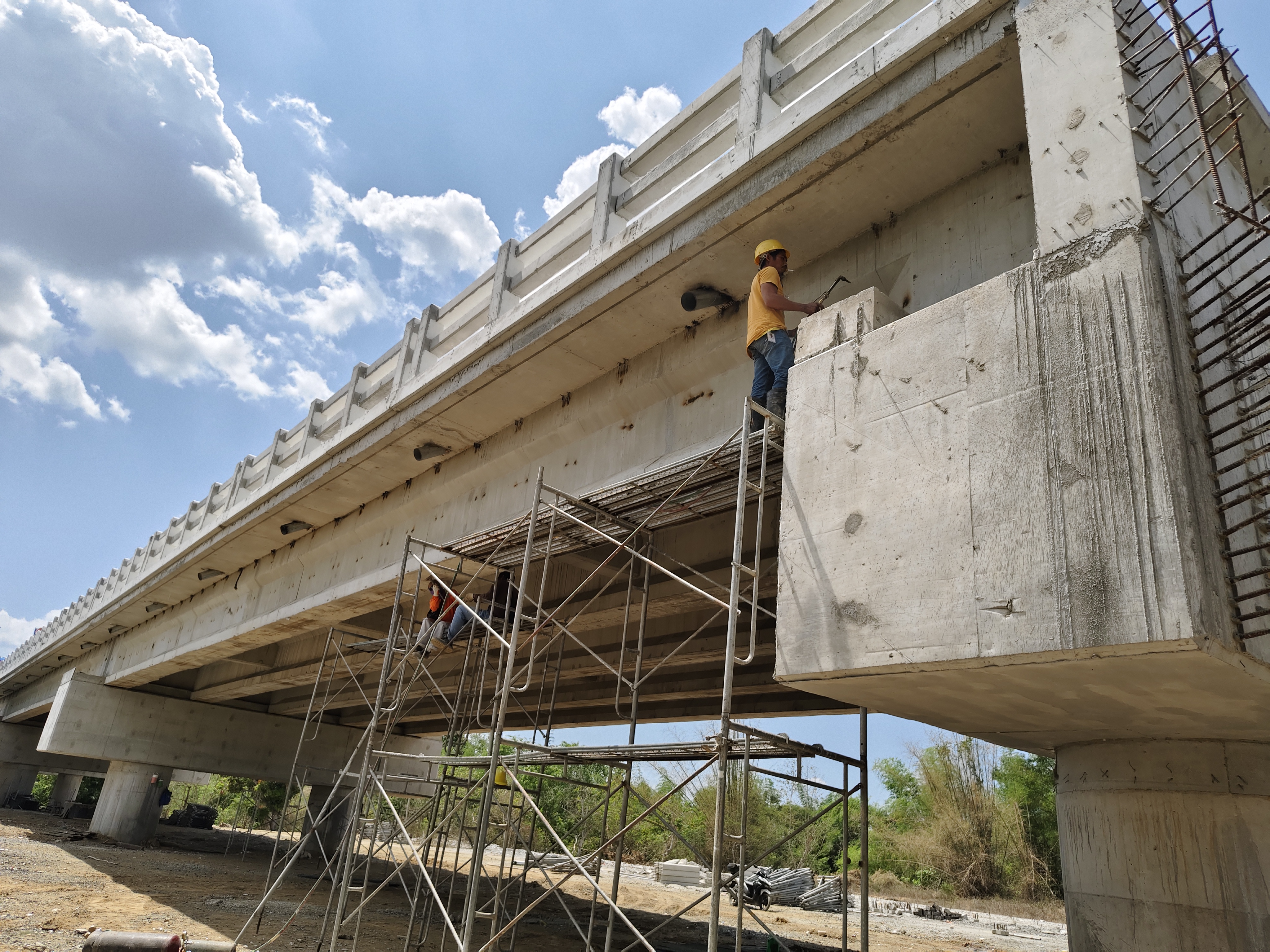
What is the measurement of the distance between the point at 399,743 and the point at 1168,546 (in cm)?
2885

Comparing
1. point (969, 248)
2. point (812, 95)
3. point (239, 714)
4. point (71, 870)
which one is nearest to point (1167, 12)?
point (969, 248)

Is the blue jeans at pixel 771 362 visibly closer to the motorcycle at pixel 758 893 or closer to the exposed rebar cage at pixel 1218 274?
the exposed rebar cage at pixel 1218 274

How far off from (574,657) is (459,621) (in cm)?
436

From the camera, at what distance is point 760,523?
19.3 feet

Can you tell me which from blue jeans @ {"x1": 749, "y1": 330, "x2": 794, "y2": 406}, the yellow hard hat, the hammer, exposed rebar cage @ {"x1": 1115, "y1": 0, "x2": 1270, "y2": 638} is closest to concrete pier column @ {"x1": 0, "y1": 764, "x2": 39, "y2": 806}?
blue jeans @ {"x1": 749, "y1": 330, "x2": 794, "y2": 406}

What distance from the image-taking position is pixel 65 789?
43.2 metres

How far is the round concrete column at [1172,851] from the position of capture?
15.3 feet

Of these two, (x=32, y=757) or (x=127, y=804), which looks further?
(x=32, y=757)

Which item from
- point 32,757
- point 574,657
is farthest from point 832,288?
point 32,757

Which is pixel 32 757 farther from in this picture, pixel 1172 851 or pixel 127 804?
pixel 1172 851

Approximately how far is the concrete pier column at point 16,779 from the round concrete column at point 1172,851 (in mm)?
46992

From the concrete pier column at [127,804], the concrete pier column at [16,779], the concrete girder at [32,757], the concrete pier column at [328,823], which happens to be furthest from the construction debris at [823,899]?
the concrete pier column at [16,779]

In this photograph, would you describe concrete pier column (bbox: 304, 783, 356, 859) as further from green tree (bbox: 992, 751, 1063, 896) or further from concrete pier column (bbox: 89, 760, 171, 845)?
green tree (bbox: 992, 751, 1063, 896)

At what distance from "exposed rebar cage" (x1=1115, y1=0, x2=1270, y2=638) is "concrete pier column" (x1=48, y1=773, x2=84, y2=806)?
1990 inches
